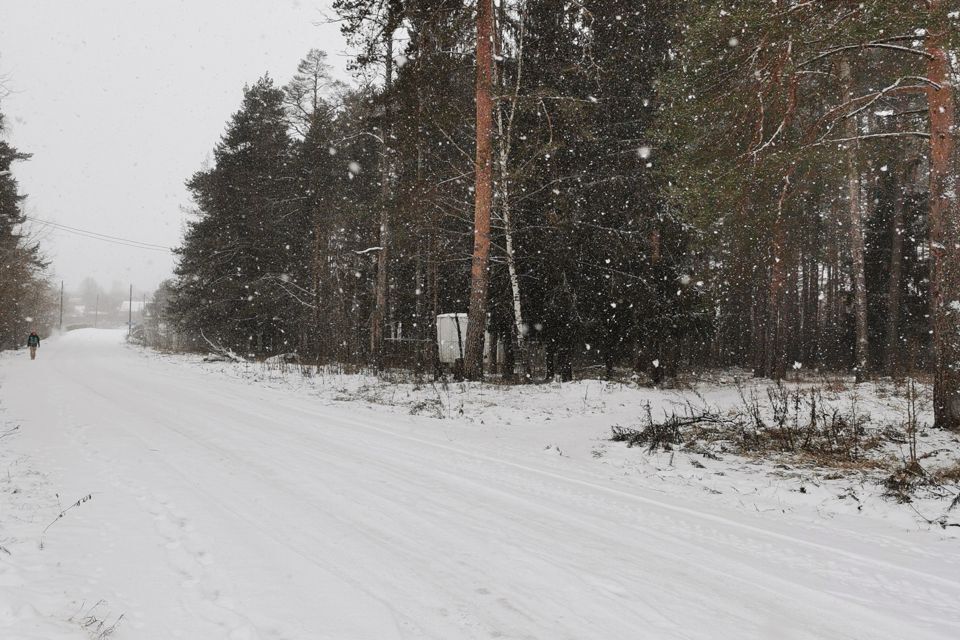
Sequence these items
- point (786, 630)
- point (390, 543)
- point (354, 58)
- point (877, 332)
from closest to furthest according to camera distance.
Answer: point (786, 630)
point (390, 543)
point (354, 58)
point (877, 332)

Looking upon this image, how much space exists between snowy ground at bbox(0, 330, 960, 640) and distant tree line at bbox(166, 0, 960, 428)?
5.44m

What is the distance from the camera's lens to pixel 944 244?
7.65 m

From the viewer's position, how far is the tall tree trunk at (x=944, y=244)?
749 cm

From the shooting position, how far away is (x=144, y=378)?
A: 1474cm

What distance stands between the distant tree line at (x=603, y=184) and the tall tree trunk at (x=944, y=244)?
1.2 inches

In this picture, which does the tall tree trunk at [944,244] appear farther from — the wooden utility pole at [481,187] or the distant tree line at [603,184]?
the wooden utility pole at [481,187]

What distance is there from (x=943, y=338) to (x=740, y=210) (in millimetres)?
3585

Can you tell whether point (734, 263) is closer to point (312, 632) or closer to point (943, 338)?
point (943, 338)

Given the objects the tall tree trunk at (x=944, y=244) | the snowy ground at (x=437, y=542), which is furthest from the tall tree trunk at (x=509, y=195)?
the tall tree trunk at (x=944, y=244)

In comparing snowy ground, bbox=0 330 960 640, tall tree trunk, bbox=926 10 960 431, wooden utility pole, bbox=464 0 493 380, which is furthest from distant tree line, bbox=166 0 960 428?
snowy ground, bbox=0 330 960 640

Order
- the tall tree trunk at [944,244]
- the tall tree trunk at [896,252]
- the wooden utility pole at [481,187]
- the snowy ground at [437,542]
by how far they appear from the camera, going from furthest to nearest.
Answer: the tall tree trunk at [896,252] → the wooden utility pole at [481,187] → the tall tree trunk at [944,244] → the snowy ground at [437,542]

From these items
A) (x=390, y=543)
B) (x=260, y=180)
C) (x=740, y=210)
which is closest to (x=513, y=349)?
(x=740, y=210)

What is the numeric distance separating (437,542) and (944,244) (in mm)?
8653

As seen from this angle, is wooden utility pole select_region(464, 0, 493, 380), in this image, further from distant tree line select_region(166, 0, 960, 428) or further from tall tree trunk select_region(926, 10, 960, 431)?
tall tree trunk select_region(926, 10, 960, 431)
